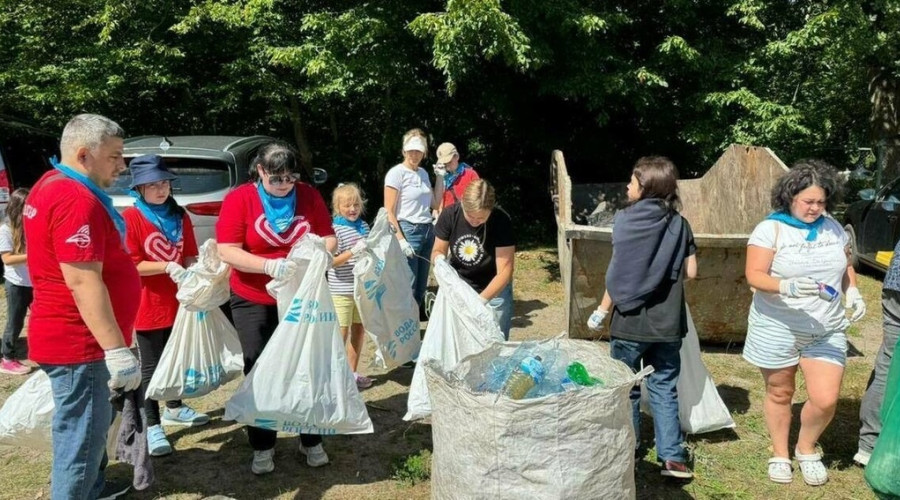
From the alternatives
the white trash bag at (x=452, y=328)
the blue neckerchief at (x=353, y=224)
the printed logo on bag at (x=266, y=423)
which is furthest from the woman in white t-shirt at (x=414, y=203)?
the printed logo on bag at (x=266, y=423)

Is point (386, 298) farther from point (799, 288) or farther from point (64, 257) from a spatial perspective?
point (799, 288)

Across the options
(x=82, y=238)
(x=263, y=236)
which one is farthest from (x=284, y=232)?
(x=82, y=238)

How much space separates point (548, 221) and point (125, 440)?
9167mm

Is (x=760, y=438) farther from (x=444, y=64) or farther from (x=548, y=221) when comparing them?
(x=548, y=221)

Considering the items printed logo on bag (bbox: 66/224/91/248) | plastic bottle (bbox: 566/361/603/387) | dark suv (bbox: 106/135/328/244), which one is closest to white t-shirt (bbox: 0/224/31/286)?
dark suv (bbox: 106/135/328/244)

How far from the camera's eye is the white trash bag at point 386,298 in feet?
14.0

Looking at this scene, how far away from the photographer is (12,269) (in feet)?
16.6

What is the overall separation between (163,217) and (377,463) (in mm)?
1674

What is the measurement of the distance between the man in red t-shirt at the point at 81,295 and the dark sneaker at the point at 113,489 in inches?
18.0

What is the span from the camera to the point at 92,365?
2689 millimetres

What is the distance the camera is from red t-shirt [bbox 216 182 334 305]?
3.38 m

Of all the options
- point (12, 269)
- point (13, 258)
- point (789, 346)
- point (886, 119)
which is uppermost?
point (886, 119)

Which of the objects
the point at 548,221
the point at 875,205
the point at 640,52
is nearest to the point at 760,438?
the point at 875,205

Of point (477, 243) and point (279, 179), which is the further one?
point (477, 243)
